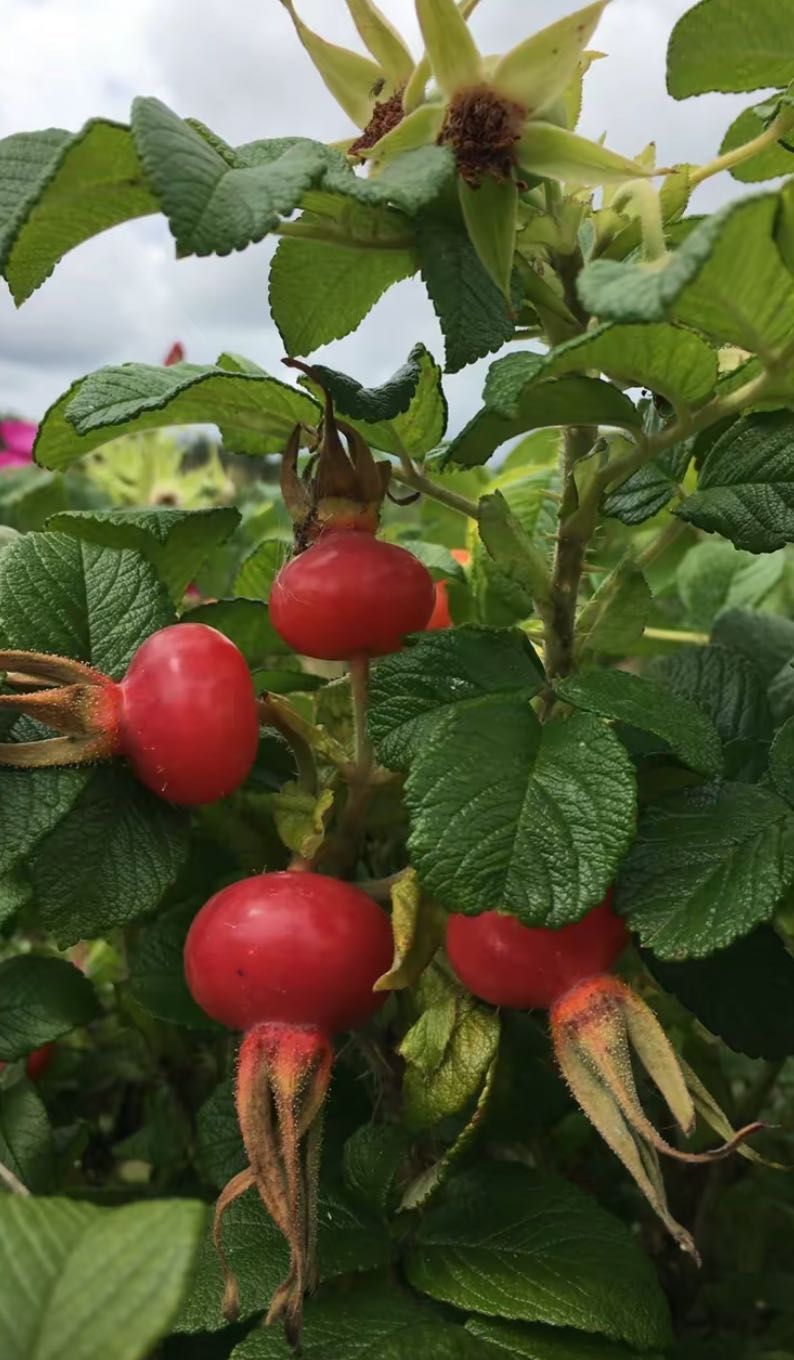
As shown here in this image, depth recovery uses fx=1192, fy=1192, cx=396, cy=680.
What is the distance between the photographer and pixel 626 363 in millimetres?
590

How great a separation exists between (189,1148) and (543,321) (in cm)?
72

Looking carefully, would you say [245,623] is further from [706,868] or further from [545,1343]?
[545,1343]

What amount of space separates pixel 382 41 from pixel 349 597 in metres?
0.33

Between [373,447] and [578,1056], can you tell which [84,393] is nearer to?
[373,447]

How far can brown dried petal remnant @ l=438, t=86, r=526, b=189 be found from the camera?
612mm

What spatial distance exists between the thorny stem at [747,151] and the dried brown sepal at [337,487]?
0.26 m

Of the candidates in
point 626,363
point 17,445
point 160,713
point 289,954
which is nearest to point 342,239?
point 626,363

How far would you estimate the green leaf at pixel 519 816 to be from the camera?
22.6 inches

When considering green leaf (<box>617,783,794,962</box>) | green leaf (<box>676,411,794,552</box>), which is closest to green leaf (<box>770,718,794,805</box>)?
green leaf (<box>617,783,794,962</box>)

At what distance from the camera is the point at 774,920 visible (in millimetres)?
694

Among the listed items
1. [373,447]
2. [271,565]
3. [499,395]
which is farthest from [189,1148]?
[499,395]

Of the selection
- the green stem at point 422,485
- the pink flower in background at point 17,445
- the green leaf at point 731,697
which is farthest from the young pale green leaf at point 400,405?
the pink flower in background at point 17,445

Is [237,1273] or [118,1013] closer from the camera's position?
[237,1273]

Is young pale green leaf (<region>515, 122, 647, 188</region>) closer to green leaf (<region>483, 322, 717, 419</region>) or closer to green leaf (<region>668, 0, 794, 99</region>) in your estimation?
green leaf (<region>483, 322, 717, 419</region>)
